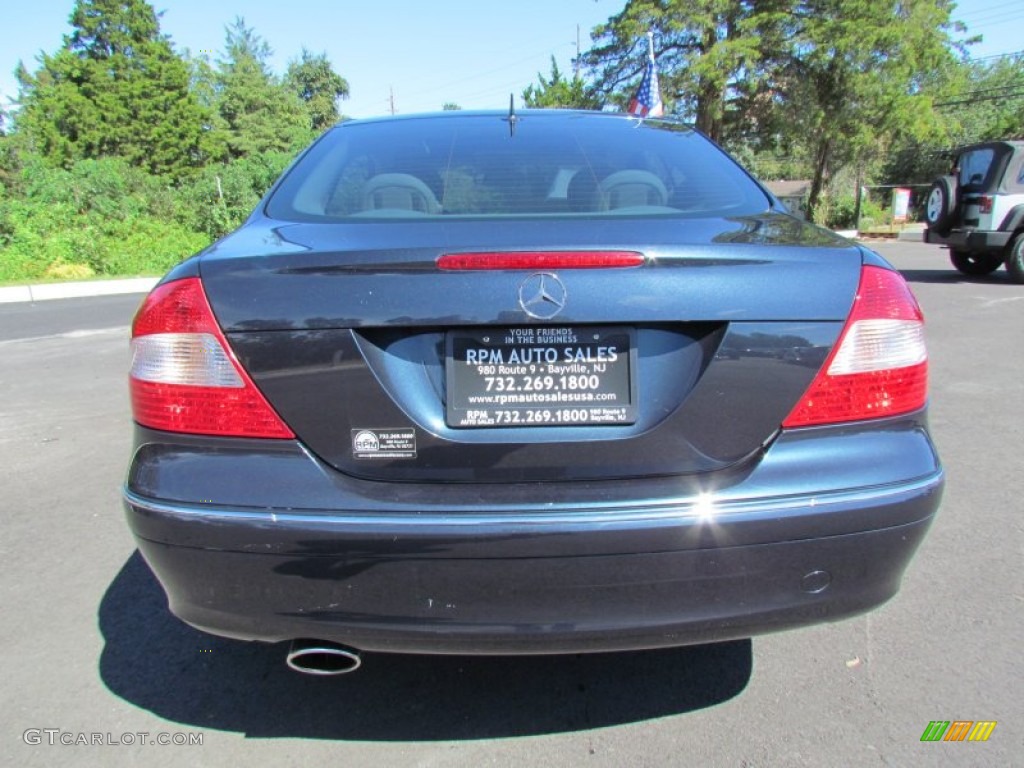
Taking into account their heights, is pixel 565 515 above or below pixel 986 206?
above

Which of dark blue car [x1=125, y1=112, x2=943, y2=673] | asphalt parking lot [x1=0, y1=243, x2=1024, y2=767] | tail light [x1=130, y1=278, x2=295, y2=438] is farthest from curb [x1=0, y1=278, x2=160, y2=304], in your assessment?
dark blue car [x1=125, y1=112, x2=943, y2=673]

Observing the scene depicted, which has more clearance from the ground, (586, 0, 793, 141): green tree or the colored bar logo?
(586, 0, 793, 141): green tree

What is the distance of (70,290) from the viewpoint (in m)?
14.1

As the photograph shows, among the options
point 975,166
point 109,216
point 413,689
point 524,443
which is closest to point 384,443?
point 524,443

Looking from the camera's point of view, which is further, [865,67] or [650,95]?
[865,67]

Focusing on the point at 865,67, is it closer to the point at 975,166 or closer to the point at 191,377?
the point at 975,166

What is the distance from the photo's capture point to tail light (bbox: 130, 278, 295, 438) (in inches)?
65.1

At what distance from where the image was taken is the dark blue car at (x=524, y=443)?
1.59m

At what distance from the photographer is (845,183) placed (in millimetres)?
51062

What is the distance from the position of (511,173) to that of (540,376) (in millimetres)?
904

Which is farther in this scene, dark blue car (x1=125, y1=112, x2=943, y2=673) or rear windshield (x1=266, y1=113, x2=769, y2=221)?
rear windshield (x1=266, y1=113, x2=769, y2=221)

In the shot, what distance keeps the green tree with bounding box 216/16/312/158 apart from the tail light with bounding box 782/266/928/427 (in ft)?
156

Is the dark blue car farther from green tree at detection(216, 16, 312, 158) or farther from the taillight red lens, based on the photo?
green tree at detection(216, 16, 312, 158)

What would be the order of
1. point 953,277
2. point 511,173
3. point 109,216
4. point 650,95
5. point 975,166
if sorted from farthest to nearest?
point 109,216 → point 650,95 → point 953,277 → point 975,166 → point 511,173
